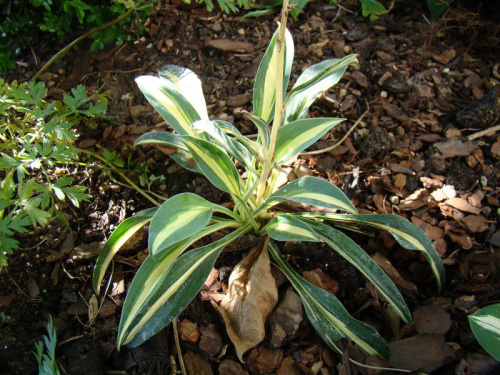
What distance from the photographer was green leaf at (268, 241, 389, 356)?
1.10m

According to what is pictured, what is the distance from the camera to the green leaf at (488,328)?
892 mm

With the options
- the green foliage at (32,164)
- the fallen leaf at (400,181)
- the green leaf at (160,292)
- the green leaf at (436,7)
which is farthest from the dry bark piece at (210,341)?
the green leaf at (436,7)

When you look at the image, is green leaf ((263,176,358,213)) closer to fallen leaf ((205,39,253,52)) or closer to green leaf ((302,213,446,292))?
green leaf ((302,213,446,292))

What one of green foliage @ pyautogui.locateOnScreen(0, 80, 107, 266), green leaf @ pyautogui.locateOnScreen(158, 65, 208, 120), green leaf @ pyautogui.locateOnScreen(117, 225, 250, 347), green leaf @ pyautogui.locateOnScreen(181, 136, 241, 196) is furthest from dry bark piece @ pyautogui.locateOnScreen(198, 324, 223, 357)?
green leaf @ pyautogui.locateOnScreen(158, 65, 208, 120)

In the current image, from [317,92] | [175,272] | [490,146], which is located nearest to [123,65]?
[317,92]

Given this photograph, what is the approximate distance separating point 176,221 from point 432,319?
2.61 feet

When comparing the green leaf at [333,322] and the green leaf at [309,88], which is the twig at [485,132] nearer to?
the green leaf at [309,88]

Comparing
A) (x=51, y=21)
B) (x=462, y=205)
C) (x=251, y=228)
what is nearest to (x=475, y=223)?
(x=462, y=205)

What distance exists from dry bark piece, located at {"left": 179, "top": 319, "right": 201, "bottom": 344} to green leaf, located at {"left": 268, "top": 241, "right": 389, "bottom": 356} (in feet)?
1.07

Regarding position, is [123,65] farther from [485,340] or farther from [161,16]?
[485,340]

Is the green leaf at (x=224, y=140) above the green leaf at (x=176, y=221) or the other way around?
above

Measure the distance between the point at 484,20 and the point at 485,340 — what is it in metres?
1.62

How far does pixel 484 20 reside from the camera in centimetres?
189

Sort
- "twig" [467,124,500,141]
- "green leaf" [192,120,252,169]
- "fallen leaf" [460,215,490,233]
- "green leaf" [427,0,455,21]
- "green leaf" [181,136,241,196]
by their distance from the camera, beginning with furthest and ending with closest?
"green leaf" [427,0,455,21] → "twig" [467,124,500,141] → "fallen leaf" [460,215,490,233] → "green leaf" [181,136,241,196] → "green leaf" [192,120,252,169]
